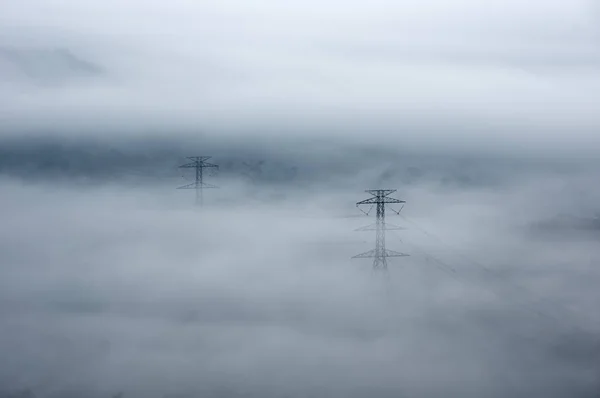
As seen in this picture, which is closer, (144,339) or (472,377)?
(472,377)

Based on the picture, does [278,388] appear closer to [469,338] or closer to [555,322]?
[469,338]

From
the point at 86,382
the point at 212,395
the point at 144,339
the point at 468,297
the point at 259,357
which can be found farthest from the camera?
the point at 468,297

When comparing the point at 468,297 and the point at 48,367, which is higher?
the point at 468,297

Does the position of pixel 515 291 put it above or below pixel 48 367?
above

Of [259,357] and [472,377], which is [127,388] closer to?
[259,357]

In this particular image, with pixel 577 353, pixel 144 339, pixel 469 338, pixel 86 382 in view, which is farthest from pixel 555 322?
pixel 86 382

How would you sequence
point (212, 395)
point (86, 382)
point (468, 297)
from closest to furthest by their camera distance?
point (212, 395), point (86, 382), point (468, 297)

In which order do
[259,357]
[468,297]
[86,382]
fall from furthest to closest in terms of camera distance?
[468,297] → [259,357] → [86,382]

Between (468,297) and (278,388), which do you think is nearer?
(278,388)

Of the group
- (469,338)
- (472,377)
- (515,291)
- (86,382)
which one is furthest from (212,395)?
(515,291)
